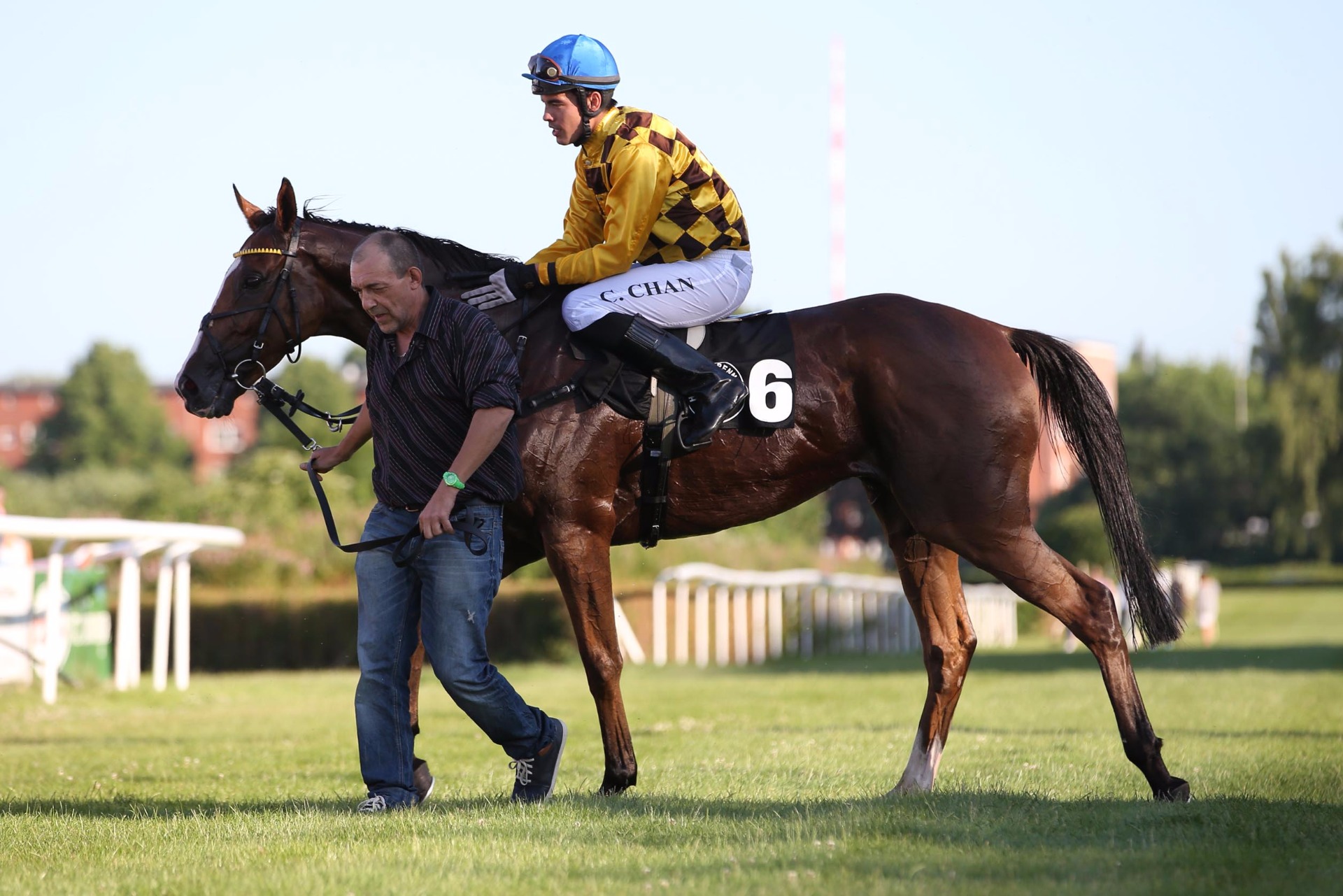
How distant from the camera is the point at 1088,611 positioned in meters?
5.61

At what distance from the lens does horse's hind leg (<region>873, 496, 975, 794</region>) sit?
607 centimetres

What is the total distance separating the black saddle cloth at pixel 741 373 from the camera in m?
5.66

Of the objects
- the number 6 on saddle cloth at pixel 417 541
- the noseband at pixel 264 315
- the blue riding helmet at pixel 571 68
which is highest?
the blue riding helmet at pixel 571 68

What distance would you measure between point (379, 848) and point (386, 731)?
3.01 ft

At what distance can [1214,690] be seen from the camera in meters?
14.1

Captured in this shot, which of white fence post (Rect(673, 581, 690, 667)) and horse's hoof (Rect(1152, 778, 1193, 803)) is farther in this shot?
white fence post (Rect(673, 581, 690, 667))

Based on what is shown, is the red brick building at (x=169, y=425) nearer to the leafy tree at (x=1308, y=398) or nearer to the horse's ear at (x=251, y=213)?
the leafy tree at (x=1308, y=398)

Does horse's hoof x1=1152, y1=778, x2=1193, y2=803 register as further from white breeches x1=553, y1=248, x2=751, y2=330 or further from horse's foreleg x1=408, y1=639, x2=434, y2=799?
horse's foreleg x1=408, y1=639, x2=434, y2=799

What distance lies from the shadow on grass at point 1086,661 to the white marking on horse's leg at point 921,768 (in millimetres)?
12810

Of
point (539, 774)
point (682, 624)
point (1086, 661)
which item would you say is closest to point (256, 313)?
point (539, 774)

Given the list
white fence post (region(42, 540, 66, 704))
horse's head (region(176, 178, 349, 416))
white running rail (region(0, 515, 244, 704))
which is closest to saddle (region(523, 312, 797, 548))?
horse's head (region(176, 178, 349, 416))

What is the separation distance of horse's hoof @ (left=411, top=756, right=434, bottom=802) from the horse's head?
1629mm

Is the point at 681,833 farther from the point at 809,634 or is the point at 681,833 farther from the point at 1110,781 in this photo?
the point at 809,634

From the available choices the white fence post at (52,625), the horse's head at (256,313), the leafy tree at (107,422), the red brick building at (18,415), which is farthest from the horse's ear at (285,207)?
the red brick building at (18,415)
